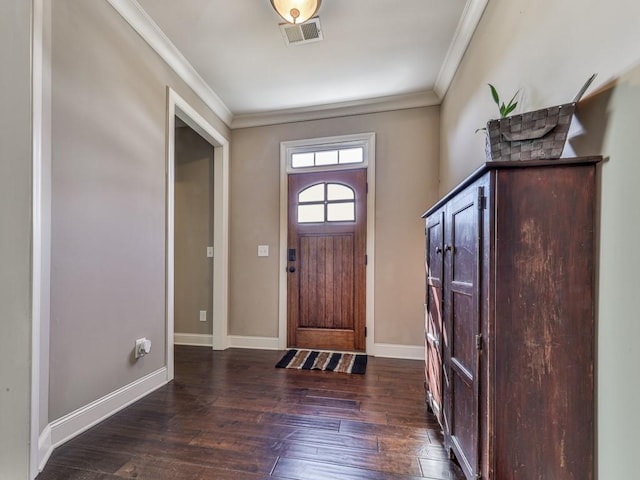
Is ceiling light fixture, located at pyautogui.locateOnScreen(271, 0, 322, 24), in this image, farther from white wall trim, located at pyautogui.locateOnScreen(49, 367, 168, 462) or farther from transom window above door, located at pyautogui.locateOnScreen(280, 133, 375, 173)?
white wall trim, located at pyautogui.locateOnScreen(49, 367, 168, 462)

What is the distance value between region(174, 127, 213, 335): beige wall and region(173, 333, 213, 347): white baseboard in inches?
1.7

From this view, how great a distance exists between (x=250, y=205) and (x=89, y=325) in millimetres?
1995

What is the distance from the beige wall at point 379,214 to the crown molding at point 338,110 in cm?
6

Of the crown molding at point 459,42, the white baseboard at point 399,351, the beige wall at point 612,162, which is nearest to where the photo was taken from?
the beige wall at point 612,162

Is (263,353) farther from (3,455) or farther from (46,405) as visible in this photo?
(3,455)

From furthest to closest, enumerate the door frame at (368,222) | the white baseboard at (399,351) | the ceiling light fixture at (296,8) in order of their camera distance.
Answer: the door frame at (368,222) → the white baseboard at (399,351) → the ceiling light fixture at (296,8)

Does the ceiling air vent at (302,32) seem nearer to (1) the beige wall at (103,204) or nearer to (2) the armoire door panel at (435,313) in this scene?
(1) the beige wall at (103,204)

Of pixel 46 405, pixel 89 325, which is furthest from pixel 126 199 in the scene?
pixel 46 405

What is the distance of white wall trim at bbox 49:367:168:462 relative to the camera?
150cm

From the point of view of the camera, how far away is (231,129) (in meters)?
3.42

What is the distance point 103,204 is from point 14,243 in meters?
1.40

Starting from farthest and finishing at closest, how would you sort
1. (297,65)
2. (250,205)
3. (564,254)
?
(250,205), (297,65), (564,254)

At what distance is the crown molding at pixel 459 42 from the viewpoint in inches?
72.2

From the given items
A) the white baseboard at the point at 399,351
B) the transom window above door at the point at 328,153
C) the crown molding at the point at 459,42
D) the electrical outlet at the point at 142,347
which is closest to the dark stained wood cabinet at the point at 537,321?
the crown molding at the point at 459,42
